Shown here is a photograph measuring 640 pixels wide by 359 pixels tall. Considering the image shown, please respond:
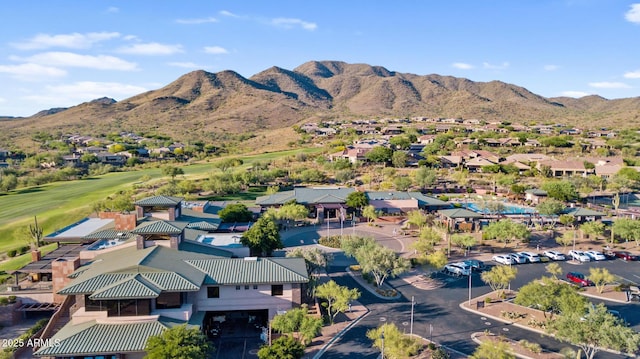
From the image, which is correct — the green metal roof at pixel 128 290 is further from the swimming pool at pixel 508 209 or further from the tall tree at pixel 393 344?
the swimming pool at pixel 508 209

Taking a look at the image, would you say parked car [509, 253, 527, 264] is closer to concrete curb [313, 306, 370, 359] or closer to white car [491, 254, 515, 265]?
white car [491, 254, 515, 265]

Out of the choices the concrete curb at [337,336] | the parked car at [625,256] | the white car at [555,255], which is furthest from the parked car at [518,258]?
the concrete curb at [337,336]

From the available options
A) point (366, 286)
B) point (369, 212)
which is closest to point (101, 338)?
point (366, 286)

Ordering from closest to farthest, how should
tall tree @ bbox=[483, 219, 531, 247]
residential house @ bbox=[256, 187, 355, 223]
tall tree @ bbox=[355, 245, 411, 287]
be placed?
tall tree @ bbox=[355, 245, 411, 287] → tall tree @ bbox=[483, 219, 531, 247] → residential house @ bbox=[256, 187, 355, 223]

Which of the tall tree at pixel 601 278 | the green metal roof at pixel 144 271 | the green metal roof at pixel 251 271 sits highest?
the green metal roof at pixel 144 271

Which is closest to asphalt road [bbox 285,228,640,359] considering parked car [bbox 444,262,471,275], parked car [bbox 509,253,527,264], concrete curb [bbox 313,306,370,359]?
concrete curb [bbox 313,306,370,359]

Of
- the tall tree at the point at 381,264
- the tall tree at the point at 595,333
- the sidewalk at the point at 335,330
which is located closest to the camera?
the tall tree at the point at 595,333
